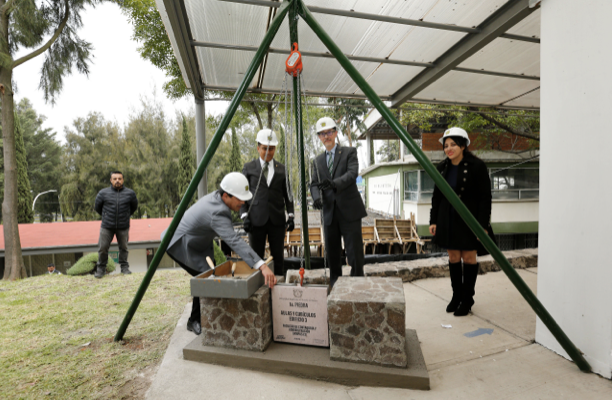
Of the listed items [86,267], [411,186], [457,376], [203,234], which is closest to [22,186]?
[86,267]

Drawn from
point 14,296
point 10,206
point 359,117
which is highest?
point 359,117

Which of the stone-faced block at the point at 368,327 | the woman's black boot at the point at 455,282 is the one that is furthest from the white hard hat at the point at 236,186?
the woman's black boot at the point at 455,282

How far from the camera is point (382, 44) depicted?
10.7 ft

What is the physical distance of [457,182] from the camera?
288 centimetres

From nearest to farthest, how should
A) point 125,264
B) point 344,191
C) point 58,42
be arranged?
point 344,191, point 125,264, point 58,42

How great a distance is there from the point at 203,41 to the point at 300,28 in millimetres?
1000

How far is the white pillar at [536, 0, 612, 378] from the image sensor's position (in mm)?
1948

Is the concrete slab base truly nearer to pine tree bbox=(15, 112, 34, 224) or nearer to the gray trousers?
the gray trousers

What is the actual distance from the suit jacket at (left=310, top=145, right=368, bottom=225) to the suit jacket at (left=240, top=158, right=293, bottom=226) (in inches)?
15.8

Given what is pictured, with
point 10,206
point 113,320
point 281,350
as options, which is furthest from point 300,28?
point 10,206

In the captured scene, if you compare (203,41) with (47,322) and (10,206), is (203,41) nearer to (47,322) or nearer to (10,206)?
(47,322)

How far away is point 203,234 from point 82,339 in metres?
1.43

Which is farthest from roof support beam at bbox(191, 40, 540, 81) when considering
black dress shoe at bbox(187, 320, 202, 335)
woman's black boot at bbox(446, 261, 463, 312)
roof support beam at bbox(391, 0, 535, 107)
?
black dress shoe at bbox(187, 320, 202, 335)

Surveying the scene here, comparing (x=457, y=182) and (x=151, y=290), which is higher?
(x=457, y=182)
